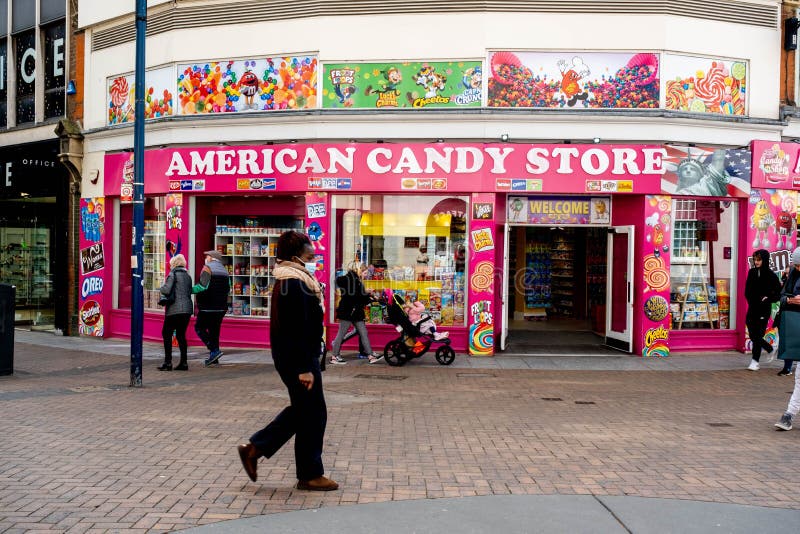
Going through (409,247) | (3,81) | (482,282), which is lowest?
(482,282)

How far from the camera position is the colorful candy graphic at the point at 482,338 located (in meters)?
14.3

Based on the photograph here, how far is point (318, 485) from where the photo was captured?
19.3ft

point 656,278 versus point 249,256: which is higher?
point 249,256

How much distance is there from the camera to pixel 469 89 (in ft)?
46.6

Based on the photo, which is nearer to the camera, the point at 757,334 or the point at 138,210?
the point at 138,210

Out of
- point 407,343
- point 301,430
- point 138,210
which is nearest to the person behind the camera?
point 301,430

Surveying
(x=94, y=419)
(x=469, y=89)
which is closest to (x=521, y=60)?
(x=469, y=89)

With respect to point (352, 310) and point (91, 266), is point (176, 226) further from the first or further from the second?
point (352, 310)

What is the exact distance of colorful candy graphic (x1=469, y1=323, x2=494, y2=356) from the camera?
1429cm

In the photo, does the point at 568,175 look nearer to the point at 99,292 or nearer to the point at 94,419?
the point at 94,419

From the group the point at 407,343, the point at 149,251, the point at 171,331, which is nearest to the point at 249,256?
the point at 149,251

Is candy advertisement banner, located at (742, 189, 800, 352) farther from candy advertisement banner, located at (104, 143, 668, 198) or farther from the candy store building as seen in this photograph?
candy advertisement banner, located at (104, 143, 668, 198)

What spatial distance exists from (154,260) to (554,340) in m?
8.55

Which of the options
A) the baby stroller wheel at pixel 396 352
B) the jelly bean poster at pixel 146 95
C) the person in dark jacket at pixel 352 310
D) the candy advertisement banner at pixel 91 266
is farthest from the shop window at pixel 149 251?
the baby stroller wheel at pixel 396 352
